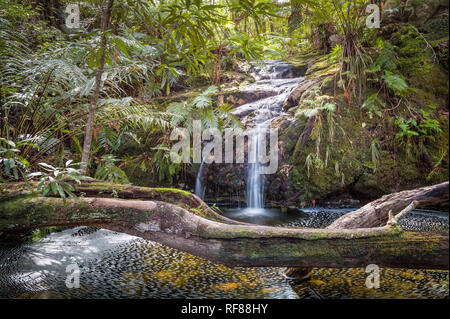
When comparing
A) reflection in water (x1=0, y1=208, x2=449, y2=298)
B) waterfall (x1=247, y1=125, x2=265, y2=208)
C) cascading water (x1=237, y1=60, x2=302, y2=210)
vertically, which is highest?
cascading water (x1=237, y1=60, x2=302, y2=210)

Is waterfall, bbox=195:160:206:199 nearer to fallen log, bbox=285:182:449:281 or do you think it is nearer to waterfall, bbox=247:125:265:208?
waterfall, bbox=247:125:265:208

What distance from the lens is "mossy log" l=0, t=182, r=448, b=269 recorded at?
1451mm

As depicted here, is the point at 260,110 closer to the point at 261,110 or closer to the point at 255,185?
the point at 261,110

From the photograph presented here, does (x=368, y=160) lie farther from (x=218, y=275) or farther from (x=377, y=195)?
(x=218, y=275)

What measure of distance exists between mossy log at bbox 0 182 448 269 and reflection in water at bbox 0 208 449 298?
218 mm

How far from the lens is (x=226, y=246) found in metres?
1.56

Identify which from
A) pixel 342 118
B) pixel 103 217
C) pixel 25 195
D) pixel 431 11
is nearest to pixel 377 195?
pixel 342 118

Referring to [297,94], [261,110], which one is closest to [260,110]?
[261,110]

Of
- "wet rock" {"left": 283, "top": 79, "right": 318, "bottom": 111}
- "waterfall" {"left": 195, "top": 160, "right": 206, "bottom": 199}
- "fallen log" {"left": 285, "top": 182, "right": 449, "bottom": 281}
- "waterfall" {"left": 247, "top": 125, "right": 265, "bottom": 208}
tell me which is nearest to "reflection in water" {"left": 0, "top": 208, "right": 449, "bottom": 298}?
"fallen log" {"left": 285, "top": 182, "right": 449, "bottom": 281}

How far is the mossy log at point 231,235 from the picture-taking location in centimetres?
145

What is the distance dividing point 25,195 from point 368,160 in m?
5.21

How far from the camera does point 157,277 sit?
208 centimetres

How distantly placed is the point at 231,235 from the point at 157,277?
948mm
